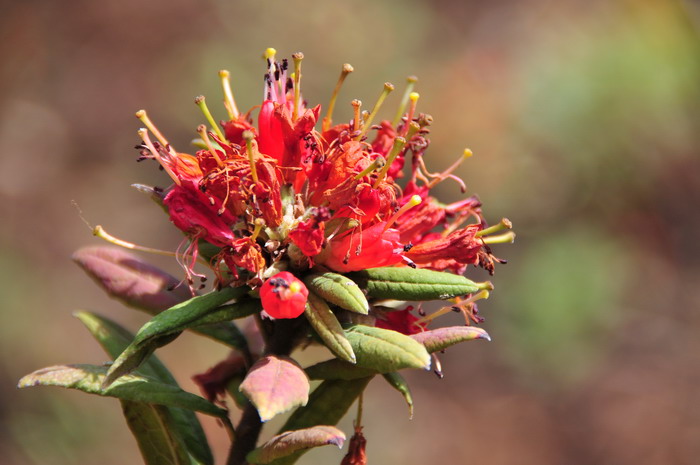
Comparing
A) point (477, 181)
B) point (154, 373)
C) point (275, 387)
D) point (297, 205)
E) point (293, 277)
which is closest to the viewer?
point (275, 387)

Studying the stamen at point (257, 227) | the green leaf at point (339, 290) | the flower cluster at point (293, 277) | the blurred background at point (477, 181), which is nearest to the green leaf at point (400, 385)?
the flower cluster at point (293, 277)

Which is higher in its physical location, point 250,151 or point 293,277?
point 250,151

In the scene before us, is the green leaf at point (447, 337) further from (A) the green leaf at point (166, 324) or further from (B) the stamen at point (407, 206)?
(A) the green leaf at point (166, 324)

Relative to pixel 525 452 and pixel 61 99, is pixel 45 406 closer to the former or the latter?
pixel 61 99

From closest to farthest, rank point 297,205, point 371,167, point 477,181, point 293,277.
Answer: point 293,277 → point 371,167 → point 297,205 → point 477,181

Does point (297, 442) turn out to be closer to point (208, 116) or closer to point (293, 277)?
point (293, 277)

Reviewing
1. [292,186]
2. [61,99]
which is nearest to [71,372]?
[292,186]

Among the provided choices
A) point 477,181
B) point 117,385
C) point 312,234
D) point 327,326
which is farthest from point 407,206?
point 477,181
